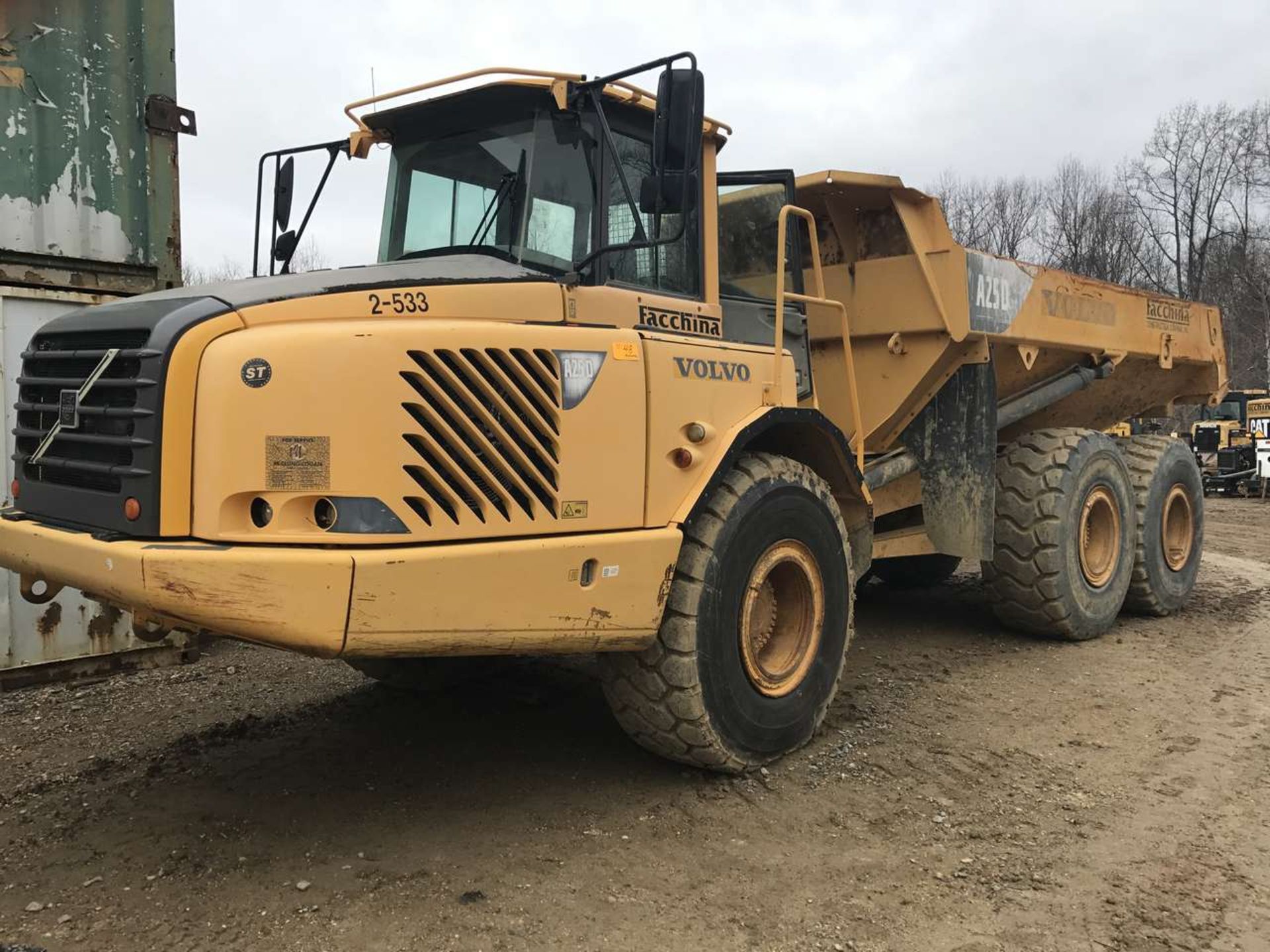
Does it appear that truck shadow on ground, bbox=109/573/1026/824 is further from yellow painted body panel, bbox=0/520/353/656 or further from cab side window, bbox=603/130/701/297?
cab side window, bbox=603/130/701/297

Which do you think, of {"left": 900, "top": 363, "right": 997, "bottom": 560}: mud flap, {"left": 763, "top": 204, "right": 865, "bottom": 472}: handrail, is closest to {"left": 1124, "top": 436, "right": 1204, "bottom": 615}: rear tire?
{"left": 900, "top": 363, "right": 997, "bottom": 560}: mud flap

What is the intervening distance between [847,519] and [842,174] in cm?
199

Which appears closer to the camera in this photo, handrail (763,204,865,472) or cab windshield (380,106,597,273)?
cab windshield (380,106,597,273)

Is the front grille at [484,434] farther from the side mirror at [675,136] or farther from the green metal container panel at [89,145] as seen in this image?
the green metal container panel at [89,145]

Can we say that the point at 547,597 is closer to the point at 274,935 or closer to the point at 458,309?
the point at 458,309

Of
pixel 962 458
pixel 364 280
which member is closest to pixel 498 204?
pixel 364 280

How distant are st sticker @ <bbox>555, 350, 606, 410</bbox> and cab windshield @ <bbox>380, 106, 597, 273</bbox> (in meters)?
0.49

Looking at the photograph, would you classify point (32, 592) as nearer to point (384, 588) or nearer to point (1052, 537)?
point (384, 588)

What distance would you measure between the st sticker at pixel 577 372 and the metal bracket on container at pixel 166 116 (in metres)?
4.07

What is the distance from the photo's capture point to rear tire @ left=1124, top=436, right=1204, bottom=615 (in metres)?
7.25

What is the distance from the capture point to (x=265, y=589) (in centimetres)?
281

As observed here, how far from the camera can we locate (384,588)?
2910mm

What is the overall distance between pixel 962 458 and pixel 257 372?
14.7 ft

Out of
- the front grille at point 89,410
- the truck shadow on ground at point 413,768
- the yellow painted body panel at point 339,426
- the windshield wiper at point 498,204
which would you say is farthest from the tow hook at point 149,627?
the windshield wiper at point 498,204
